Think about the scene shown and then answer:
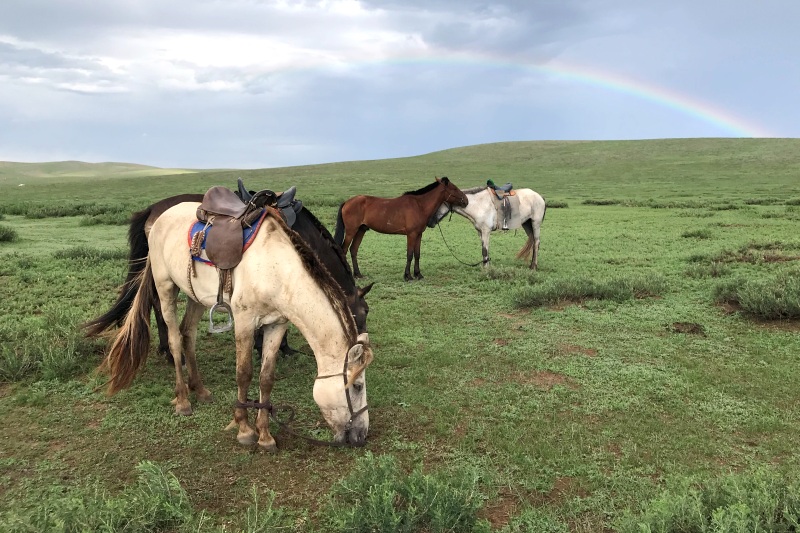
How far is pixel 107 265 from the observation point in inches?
410

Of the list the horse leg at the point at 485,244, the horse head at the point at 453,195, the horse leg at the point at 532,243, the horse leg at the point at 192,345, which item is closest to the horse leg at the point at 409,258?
the horse head at the point at 453,195

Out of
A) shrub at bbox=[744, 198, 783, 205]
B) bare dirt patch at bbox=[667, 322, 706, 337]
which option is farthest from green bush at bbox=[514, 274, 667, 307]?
shrub at bbox=[744, 198, 783, 205]

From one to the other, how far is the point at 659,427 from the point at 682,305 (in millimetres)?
4332

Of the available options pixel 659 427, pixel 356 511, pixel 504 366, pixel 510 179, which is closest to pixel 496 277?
pixel 504 366

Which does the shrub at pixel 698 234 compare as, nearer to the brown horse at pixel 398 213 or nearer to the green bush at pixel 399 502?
the brown horse at pixel 398 213

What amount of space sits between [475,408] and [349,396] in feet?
5.12

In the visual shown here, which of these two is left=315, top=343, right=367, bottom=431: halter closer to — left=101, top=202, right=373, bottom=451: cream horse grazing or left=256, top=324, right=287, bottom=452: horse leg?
left=101, top=202, right=373, bottom=451: cream horse grazing

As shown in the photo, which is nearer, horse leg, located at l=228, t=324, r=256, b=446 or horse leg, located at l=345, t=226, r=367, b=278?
horse leg, located at l=228, t=324, r=256, b=446

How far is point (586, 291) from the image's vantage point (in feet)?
27.8

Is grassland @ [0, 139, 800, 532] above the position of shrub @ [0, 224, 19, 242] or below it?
below

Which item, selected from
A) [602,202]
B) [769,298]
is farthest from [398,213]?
[602,202]

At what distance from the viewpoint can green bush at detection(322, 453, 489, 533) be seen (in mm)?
2930

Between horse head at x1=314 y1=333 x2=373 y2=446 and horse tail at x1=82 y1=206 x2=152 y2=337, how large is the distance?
2.91 metres

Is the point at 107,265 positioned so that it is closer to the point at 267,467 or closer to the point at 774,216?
the point at 267,467
